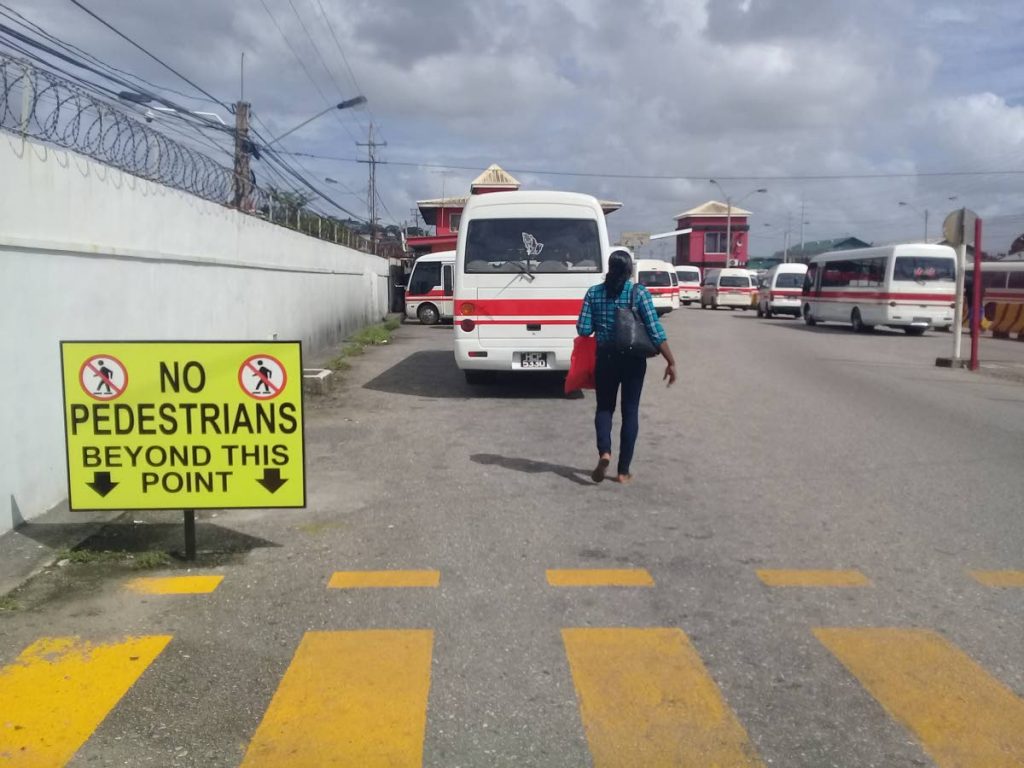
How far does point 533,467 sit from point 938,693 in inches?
186

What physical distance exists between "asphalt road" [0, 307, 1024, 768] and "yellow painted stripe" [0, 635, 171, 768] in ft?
0.09

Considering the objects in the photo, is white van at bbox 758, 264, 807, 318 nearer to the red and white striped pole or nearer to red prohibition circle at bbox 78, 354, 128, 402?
the red and white striped pole

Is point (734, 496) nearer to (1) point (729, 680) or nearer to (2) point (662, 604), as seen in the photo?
(2) point (662, 604)

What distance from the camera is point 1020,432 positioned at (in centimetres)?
1050

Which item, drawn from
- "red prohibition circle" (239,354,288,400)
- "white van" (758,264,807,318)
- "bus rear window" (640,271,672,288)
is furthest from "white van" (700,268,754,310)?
"red prohibition circle" (239,354,288,400)

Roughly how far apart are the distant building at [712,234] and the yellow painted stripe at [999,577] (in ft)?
249

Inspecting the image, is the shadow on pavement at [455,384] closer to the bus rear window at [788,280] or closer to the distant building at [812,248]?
the bus rear window at [788,280]

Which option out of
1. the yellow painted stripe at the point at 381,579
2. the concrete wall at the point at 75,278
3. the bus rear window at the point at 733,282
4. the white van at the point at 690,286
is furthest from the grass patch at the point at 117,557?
the white van at the point at 690,286

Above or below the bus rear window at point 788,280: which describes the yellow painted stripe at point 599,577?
below

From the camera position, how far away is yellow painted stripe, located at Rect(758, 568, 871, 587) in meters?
5.36

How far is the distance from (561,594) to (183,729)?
84.2 inches

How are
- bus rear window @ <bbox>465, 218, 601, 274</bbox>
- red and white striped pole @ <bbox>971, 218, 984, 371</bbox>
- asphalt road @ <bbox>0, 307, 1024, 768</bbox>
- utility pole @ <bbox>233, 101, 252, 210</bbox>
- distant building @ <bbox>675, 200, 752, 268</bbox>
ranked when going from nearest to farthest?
asphalt road @ <bbox>0, 307, 1024, 768</bbox>, bus rear window @ <bbox>465, 218, 601, 274</bbox>, red and white striped pole @ <bbox>971, 218, 984, 371</bbox>, utility pole @ <bbox>233, 101, 252, 210</bbox>, distant building @ <bbox>675, 200, 752, 268</bbox>

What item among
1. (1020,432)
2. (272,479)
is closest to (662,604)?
(272,479)

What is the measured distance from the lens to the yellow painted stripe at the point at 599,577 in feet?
17.5
